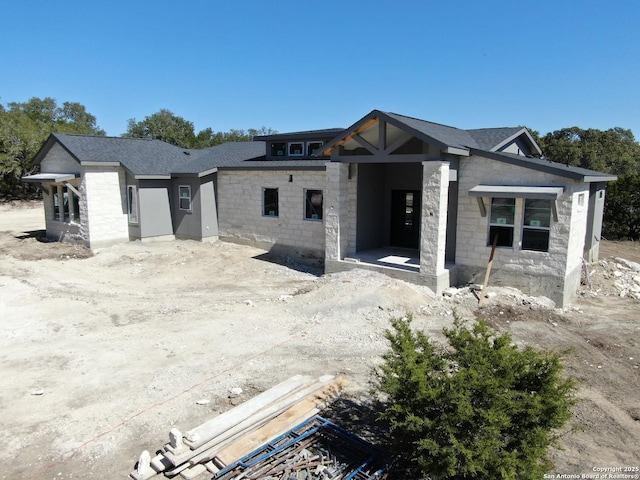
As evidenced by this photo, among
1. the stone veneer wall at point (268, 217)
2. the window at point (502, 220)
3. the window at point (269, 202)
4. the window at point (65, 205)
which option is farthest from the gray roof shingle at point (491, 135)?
the window at point (65, 205)

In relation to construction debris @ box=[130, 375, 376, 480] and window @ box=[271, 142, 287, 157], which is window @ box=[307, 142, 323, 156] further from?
construction debris @ box=[130, 375, 376, 480]

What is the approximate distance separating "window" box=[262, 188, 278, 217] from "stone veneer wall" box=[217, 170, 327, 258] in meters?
0.15

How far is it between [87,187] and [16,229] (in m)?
9.69

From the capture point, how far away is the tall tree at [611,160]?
23469mm

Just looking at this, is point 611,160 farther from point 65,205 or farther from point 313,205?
point 65,205

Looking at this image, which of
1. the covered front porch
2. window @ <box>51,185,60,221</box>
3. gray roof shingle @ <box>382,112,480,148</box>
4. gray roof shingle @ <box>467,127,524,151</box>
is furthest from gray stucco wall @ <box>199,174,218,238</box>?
gray roof shingle @ <box>467,127,524,151</box>

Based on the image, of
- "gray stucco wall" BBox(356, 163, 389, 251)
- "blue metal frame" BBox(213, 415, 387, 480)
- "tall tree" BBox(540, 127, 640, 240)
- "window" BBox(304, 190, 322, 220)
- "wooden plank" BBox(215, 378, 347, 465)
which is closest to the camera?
"blue metal frame" BBox(213, 415, 387, 480)

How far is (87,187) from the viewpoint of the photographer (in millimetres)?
19312

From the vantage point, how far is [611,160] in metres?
39.0

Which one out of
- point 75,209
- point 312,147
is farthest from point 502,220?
point 75,209

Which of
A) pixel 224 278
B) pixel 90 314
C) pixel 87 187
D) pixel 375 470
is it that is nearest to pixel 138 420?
pixel 375 470

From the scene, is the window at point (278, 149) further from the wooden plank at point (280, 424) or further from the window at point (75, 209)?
the wooden plank at point (280, 424)

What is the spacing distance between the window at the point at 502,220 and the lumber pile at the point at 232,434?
821cm

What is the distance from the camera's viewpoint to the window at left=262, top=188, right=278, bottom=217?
18594mm
